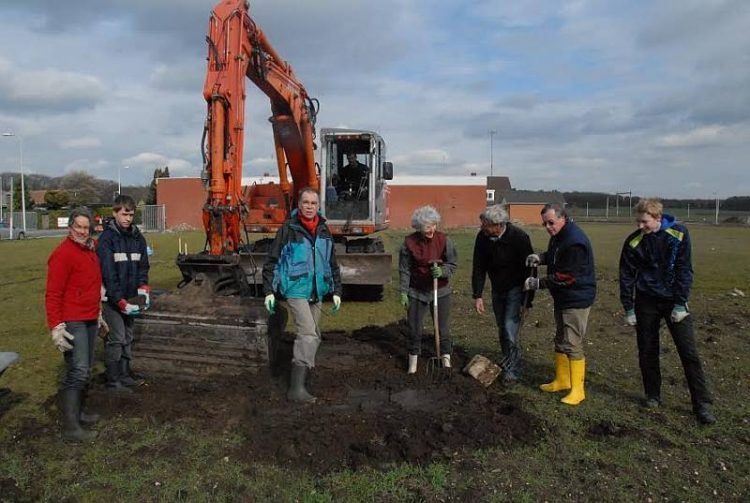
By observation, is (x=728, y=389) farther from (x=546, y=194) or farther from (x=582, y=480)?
(x=546, y=194)

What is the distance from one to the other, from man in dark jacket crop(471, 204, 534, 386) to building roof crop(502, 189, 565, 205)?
63.3 meters

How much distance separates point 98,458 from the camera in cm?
429

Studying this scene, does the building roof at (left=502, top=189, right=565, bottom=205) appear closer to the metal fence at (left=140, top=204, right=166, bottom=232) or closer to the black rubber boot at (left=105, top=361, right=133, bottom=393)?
the metal fence at (left=140, top=204, right=166, bottom=232)

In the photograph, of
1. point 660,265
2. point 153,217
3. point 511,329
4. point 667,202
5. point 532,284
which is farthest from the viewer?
point 667,202

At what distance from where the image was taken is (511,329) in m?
6.12

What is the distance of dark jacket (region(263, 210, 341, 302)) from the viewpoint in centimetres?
540

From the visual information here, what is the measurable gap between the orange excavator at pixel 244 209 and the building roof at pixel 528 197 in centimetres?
5862

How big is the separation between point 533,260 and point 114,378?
4.11 meters

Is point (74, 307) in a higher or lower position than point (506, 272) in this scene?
lower

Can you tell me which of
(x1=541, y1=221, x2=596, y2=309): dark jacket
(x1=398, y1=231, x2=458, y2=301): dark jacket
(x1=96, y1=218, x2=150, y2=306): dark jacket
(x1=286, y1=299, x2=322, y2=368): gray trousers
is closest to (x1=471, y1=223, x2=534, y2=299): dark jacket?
(x1=398, y1=231, x2=458, y2=301): dark jacket

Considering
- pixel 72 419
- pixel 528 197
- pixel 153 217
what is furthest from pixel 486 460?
pixel 528 197

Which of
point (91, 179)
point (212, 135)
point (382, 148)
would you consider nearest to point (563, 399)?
point (212, 135)

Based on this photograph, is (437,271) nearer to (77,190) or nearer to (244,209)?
(244,209)

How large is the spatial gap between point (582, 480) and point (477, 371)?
81.8 inches
